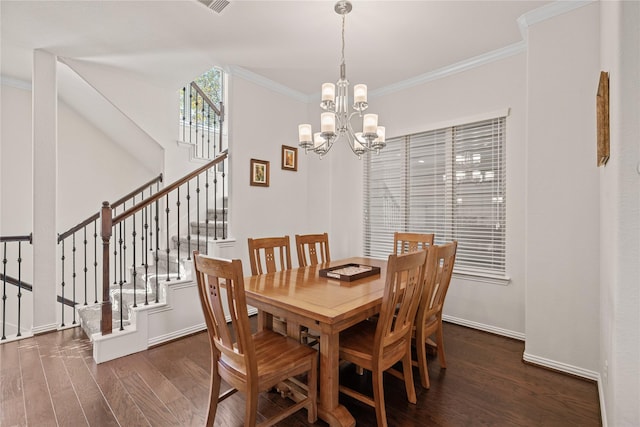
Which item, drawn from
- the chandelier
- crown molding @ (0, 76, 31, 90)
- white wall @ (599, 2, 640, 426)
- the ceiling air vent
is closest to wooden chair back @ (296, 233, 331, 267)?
the chandelier

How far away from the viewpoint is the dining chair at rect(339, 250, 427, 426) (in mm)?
1628

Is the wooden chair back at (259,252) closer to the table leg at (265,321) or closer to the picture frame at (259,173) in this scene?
the table leg at (265,321)

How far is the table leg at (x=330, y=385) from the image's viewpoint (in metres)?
1.70

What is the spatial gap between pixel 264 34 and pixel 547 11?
238 centimetres

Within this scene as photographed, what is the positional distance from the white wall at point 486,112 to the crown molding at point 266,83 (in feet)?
4.01

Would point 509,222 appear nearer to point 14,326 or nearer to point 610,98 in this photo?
point 610,98

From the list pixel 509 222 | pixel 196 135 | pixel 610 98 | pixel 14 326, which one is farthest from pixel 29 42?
pixel 509 222

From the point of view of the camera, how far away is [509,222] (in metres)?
3.00

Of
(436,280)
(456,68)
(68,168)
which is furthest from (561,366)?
(68,168)

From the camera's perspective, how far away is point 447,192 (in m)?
3.42

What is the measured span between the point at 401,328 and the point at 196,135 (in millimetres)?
4316

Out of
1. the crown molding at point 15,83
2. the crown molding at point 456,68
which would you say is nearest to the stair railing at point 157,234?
the crown molding at point 15,83

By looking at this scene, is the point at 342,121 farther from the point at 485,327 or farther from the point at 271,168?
the point at 485,327

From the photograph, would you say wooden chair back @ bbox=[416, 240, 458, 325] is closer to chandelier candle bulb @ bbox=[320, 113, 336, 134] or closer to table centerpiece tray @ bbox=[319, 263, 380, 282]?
table centerpiece tray @ bbox=[319, 263, 380, 282]
